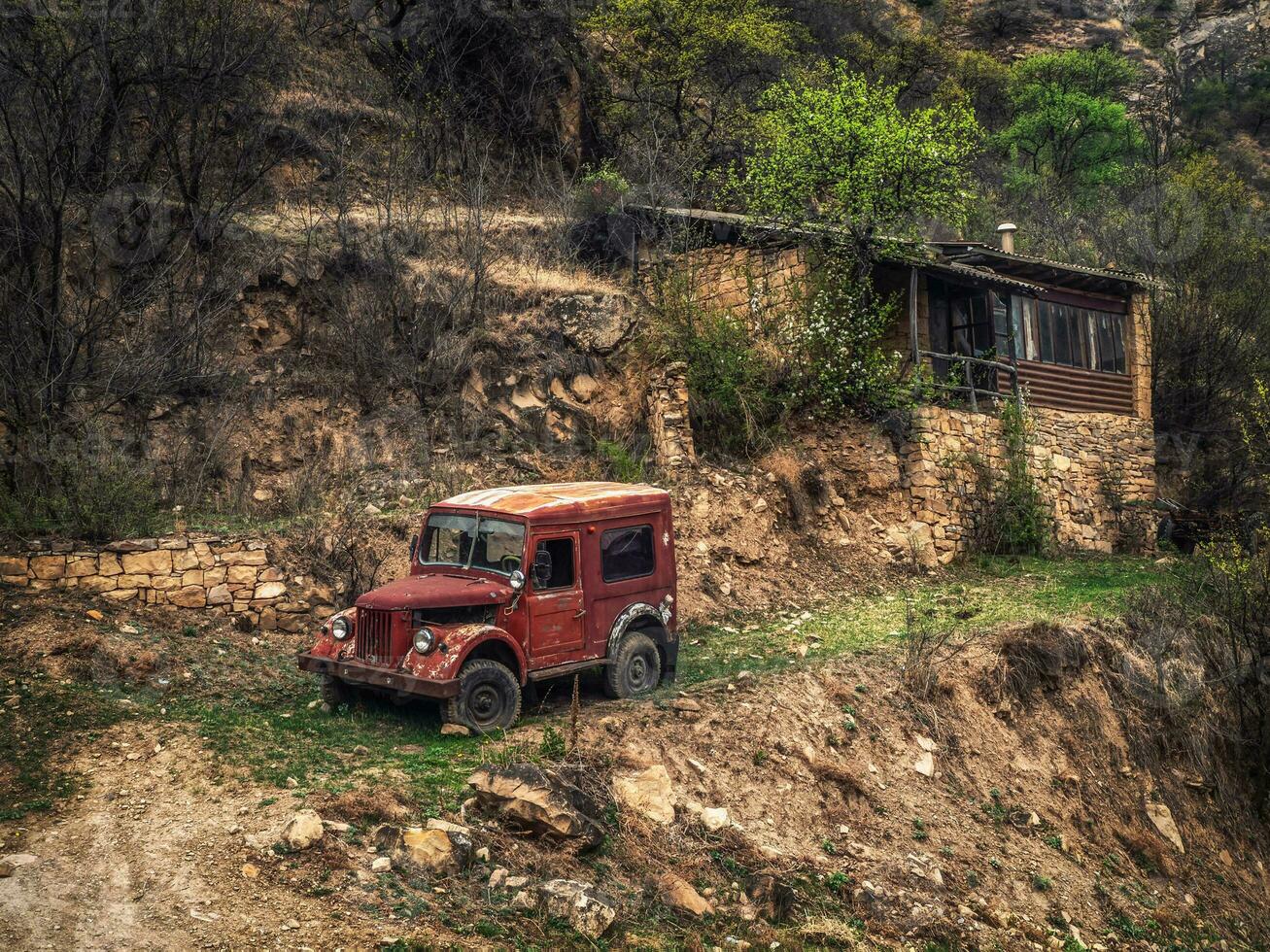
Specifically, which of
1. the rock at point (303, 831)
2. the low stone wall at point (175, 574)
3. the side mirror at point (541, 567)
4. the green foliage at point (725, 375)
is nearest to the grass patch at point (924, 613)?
the side mirror at point (541, 567)

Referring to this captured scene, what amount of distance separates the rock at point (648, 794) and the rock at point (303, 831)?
2.35 meters

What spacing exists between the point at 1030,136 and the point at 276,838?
39.4 meters

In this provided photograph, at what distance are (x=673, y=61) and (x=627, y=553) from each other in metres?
19.8

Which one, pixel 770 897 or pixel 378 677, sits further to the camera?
pixel 378 677

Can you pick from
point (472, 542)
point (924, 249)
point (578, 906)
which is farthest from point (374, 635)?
point (924, 249)

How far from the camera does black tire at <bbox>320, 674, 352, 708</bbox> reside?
31.1 feet

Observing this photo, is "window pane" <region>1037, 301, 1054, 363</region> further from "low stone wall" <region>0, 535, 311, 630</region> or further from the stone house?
"low stone wall" <region>0, 535, 311, 630</region>

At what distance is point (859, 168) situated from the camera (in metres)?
18.7

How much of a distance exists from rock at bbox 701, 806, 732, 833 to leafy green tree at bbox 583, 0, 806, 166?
19971 mm

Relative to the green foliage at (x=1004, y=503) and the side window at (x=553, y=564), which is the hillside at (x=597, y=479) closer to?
the green foliage at (x=1004, y=503)

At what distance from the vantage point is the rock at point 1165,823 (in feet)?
38.4

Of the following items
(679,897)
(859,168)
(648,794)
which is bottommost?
(679,897)

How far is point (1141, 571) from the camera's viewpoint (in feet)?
59.6

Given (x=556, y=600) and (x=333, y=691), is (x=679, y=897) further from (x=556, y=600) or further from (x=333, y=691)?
(x=333, y=691)
